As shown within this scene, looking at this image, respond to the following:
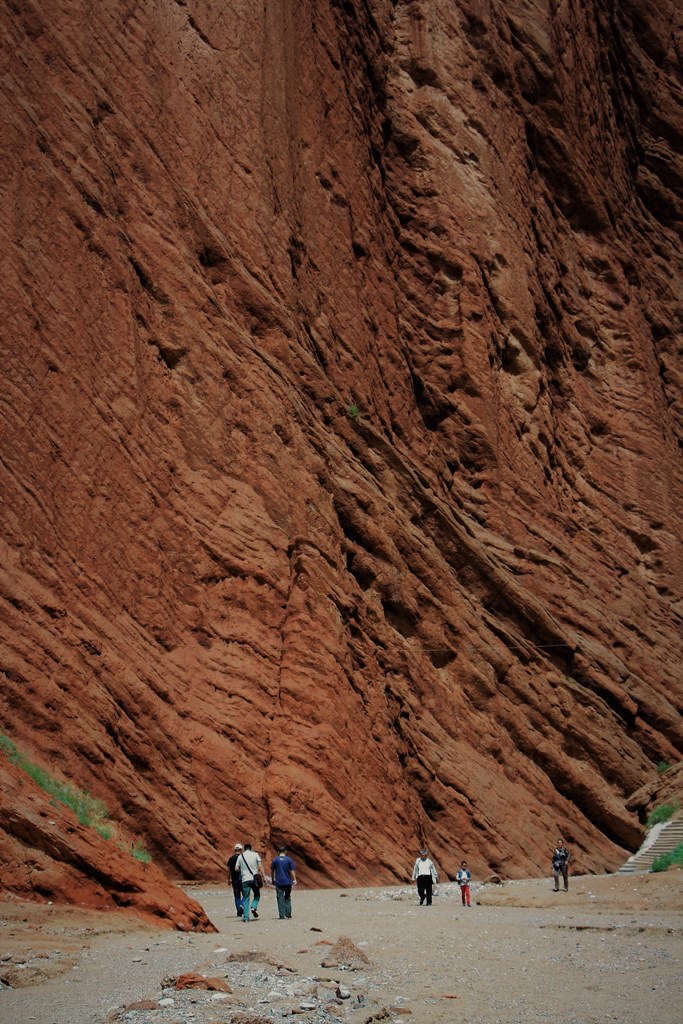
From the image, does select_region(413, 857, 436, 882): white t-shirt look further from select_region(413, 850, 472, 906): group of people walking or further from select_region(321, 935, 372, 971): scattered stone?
select_region(321, 935, 372, 971): scattered stone

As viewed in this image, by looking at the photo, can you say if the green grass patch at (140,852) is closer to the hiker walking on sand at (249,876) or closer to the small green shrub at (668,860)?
the hiker walking on sand at (249,876)

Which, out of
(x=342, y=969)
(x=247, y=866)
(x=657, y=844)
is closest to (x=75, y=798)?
(x=247, y=866)

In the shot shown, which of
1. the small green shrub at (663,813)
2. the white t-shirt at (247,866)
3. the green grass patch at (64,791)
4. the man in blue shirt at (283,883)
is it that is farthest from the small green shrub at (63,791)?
the small green shrub at (663,813)

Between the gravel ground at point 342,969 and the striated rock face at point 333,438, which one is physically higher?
the striated rock face at point 333,438

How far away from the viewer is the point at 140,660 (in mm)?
17328

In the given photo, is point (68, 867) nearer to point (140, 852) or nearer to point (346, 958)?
point (346, 958)

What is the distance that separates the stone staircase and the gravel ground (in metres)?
8.37

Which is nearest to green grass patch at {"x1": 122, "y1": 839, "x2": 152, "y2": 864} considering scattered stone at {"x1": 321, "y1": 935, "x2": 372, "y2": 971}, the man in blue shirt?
the man in blue shirt

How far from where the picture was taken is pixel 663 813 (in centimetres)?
2338

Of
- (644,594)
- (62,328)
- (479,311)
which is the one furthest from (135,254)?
(644,594)

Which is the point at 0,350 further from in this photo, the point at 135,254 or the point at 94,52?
the point at 94,52

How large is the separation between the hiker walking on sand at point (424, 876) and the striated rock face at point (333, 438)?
94.4 inches

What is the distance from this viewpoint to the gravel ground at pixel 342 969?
273 inches

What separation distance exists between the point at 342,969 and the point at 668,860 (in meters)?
12.3
